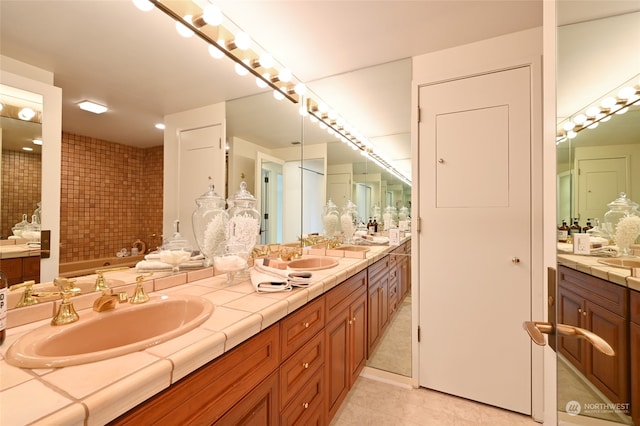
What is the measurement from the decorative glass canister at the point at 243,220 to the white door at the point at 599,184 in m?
1.45

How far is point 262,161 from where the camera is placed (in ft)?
6.93

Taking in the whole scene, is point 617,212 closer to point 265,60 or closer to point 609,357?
point 609,357

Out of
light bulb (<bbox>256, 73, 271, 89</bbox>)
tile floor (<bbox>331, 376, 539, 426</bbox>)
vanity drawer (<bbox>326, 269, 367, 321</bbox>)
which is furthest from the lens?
light bulb (<bbox>256, 73, 271, 89</bbox>)

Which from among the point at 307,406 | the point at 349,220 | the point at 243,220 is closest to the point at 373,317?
the point at 349,220

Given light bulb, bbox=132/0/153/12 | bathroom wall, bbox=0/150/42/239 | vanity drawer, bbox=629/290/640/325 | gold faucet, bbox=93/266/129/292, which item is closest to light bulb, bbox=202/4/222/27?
light bulb, bbox=132/0/153/12

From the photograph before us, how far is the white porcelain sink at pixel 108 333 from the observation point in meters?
0.60

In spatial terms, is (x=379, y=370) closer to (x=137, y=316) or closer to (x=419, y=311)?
(x=419, y=311)

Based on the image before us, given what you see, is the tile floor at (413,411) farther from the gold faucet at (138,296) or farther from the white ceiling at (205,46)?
the white ceiling at (205,46)

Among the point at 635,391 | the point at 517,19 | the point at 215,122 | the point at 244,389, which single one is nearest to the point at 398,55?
the point at 517,19

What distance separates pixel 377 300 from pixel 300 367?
1151 millimetres

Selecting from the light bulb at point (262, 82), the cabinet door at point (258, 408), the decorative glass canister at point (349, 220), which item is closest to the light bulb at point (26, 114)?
the cabinet door at point (258, 408)

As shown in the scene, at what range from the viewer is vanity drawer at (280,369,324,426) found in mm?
1080

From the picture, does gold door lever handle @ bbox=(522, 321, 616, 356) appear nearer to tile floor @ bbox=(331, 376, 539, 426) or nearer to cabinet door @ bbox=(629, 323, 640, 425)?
cabinet door @ bbox=(629, 323, 640, 425)

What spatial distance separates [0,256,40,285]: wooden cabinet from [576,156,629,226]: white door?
5.83 ft
